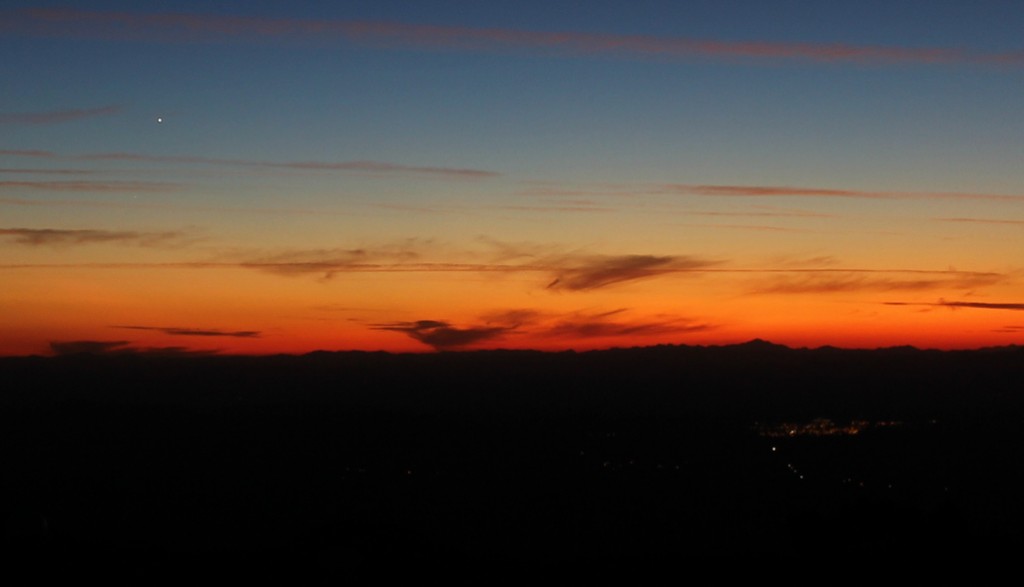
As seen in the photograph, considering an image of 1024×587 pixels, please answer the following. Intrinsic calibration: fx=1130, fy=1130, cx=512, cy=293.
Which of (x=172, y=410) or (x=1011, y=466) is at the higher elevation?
(x=172, y=410)

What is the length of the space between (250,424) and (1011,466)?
248 feet

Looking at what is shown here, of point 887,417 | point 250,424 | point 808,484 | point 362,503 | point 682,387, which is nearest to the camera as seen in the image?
point 362,503

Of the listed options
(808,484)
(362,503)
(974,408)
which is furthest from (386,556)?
(974,408)

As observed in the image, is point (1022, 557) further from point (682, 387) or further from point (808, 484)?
point (682, 387)

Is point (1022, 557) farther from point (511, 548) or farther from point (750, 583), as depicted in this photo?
point (511, 548)

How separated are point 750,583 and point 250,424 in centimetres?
8843

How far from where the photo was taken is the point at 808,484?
9900 cm

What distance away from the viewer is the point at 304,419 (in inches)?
4919

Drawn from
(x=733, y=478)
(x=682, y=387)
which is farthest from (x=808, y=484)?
(x=682, y=387)

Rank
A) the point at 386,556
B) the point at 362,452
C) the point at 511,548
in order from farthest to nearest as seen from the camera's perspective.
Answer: the point at 362,452
the point at 511,548
the point at 386,556

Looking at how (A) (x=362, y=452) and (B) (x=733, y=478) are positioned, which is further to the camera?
(A) (x=362, y=452)

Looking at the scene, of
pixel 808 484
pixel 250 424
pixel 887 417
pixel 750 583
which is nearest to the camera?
pixel 750 583

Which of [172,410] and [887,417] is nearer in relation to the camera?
[172,410]

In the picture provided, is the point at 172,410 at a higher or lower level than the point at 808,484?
higher
